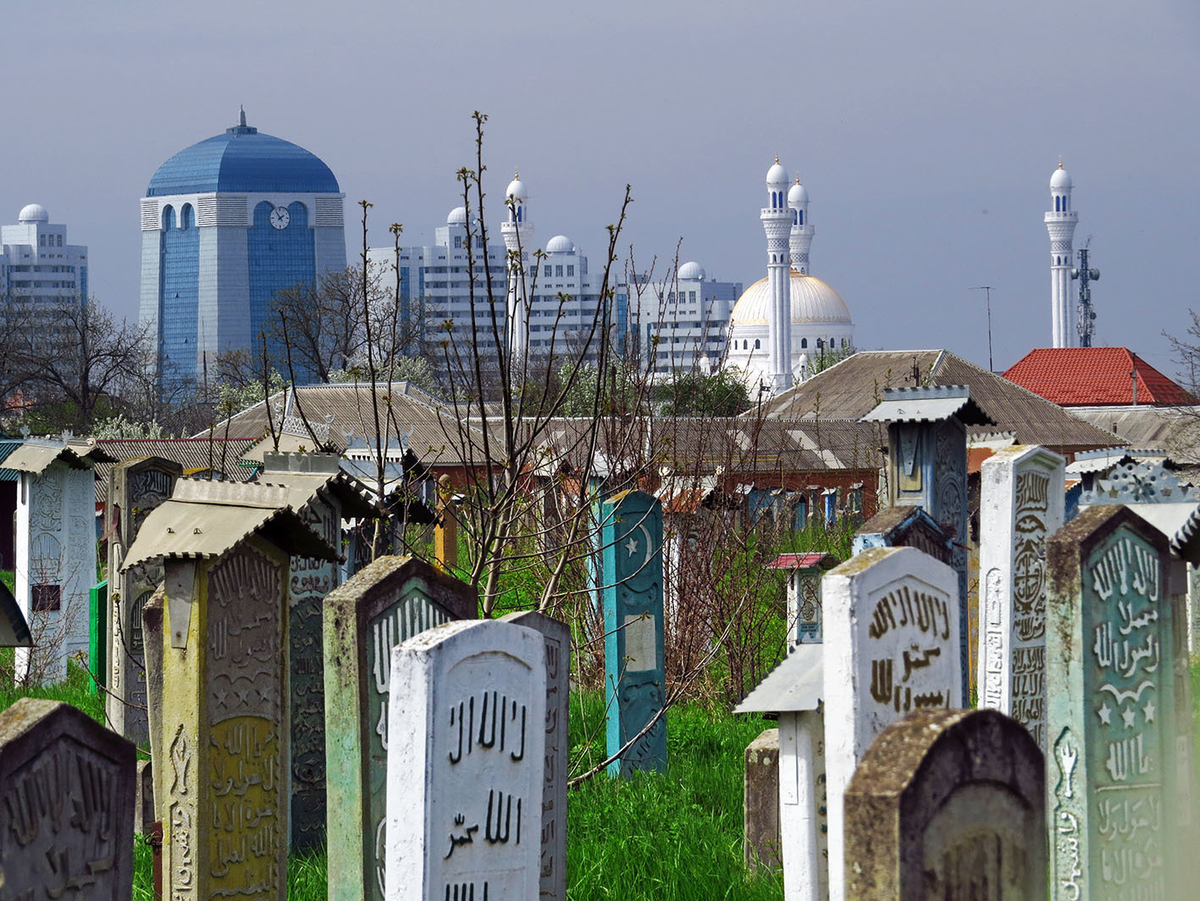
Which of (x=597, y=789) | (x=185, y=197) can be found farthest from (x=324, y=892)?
(x=185, y=197)

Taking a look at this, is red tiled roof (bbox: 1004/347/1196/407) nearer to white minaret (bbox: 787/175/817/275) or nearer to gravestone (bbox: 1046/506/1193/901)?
gravestone (bbox: 1046/506/1193/901)

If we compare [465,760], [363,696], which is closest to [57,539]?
[363,696]

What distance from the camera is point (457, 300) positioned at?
607 feet

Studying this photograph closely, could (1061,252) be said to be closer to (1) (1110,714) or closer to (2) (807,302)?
(2) (807,302)

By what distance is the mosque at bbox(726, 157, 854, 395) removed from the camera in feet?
362

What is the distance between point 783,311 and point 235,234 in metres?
71.7

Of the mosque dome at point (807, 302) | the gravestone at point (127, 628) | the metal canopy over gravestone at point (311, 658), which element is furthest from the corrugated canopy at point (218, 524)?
the mosque dome at point (807, 302)

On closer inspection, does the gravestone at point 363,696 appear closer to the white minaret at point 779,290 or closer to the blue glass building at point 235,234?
the white minaret at point 779,290

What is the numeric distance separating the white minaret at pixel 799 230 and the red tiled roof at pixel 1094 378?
232 feet

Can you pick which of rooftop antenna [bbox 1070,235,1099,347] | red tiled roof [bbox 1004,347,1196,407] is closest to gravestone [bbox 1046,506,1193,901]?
red tiled roof [bbox 1004,347,1196,407]

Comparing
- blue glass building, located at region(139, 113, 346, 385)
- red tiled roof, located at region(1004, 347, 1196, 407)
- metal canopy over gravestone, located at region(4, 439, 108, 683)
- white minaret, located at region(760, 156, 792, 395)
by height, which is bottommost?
metal canopy over gravestone, located at region(4, 439, 108, 683)

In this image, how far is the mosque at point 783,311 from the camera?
4348 inches

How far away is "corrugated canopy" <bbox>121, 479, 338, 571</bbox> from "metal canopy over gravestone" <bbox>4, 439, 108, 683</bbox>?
720 centimetres

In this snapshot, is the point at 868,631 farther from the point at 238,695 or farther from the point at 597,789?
the point at 597,789
